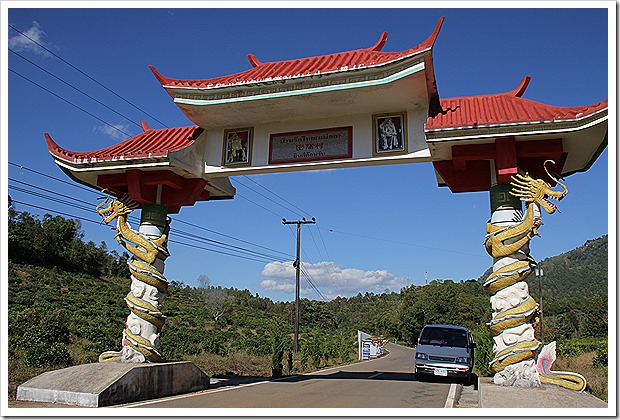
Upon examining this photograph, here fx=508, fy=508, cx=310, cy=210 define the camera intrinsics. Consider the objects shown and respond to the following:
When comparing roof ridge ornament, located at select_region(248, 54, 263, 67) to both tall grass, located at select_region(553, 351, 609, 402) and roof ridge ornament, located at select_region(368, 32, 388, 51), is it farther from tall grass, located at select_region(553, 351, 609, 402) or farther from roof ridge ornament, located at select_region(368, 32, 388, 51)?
tall grass, located at select_region(553, 351, 609, 402)

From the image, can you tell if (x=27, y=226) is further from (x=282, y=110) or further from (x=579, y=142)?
(x=579, y=142)

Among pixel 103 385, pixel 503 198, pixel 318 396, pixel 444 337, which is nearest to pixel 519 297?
pixel 503 198

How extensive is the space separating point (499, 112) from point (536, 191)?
57.4 inches

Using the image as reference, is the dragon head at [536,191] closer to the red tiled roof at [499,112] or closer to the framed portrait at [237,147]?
the red tiled roof at [499,112]

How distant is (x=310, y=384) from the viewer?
1148 cm

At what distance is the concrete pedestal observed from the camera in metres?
7.05

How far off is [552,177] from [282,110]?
4433mm

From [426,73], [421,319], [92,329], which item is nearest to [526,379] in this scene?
[426,73]

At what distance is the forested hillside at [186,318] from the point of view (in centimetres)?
1641

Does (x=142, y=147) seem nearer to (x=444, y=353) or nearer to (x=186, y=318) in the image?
(x=444, y=353)

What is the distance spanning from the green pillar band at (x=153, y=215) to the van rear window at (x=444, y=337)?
25.7ft

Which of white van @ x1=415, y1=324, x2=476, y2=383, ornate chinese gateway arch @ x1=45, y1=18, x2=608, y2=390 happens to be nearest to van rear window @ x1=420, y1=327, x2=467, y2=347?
white van @ x1=415, y1=324, x2=476, y2=383

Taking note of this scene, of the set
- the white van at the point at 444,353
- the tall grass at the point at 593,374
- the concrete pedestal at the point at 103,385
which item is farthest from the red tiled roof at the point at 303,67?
the white van at the point at 444,353

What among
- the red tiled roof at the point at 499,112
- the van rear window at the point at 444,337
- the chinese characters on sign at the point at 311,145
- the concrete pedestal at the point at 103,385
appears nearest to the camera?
the concrete pedestal at the point at 103,385
